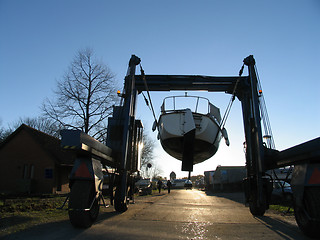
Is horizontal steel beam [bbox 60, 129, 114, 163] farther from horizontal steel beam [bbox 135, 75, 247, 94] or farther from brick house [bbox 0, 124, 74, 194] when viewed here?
brick house [bbox 0, 124, 74, 194]

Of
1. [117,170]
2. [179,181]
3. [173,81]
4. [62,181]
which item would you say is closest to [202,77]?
[173,81]

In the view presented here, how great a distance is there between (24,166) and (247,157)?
61.2 feet

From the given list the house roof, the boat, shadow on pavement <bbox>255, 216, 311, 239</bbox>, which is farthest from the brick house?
shadow on pavement <bbox>255, 216, 311, 239</bbox>

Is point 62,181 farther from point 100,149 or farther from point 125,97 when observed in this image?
point 100,149

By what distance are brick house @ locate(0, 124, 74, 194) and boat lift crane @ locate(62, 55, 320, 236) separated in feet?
42.3

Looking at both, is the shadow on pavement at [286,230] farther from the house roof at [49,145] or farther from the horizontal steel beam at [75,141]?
the house roof at [49,145]

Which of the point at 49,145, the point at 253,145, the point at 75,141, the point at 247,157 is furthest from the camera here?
the point at 49,145

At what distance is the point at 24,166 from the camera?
19.2 meters

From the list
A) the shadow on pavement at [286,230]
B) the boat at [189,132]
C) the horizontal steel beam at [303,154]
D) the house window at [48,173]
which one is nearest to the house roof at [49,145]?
the house window at [48,173]

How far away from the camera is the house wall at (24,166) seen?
58.9 ft

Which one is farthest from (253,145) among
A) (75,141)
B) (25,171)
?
(25,171)

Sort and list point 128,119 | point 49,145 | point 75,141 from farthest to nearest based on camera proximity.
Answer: point 49,145, point 128,119, point 75,141

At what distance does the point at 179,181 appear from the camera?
55219 mm

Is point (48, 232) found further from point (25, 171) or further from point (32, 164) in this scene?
point (25, 171)
